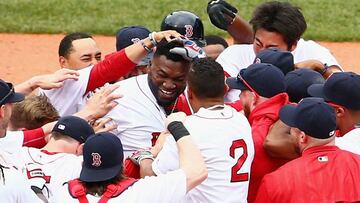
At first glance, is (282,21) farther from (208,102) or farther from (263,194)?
(263,194)

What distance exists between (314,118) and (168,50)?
4.28 feet

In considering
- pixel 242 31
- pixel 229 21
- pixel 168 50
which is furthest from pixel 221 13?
pixel 168 50

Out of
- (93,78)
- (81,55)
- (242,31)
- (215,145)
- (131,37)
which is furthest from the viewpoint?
(242,31)

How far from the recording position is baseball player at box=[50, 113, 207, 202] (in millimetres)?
4145

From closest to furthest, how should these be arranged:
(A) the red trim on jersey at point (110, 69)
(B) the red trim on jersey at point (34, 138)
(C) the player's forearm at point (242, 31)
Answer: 1. (B) the red trim on jersey at point (34, 138)
2. (A) the red trim on jersey at point (110, 69)
3. (C) the player's forearm at point (242, 31)

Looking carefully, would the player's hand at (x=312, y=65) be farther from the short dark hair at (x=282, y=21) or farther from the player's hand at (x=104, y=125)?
the player's hand at (x=104, y=125)

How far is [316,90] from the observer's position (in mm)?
5164

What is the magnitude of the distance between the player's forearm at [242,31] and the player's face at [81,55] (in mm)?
1243

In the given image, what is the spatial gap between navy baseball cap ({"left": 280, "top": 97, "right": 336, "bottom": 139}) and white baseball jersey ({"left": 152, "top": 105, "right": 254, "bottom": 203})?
307 millimetres

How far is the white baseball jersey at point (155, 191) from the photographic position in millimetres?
4121

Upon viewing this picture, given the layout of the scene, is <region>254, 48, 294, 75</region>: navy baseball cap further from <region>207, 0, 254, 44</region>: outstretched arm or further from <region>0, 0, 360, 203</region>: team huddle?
<region>207, 0, 254, 44</region>: outstretched arm

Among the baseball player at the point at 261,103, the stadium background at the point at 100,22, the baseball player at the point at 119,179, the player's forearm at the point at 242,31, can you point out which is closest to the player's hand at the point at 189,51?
the baseball player at the point at 261,103

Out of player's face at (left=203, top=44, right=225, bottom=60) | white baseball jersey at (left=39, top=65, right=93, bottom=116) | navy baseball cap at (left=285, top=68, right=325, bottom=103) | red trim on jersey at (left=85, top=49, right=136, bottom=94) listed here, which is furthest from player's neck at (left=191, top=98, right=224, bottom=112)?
player's face at (left=203, top=44, right=225, bottom=60)

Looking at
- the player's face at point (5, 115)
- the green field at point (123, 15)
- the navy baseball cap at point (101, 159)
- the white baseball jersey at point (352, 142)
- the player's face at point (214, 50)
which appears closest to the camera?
the navy baseball cap at point (101, 159)
